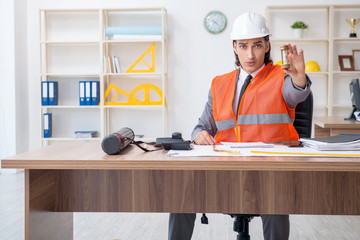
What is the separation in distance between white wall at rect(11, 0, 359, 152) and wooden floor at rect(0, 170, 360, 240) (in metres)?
1.97

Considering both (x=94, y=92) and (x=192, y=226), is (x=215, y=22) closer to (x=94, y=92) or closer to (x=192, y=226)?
(x=94, y=92)

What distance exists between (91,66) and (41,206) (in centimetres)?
384

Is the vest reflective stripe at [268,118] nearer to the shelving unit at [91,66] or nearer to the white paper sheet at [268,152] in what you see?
the white paper sheet at [268,152]

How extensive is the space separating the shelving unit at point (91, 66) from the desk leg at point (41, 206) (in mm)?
3398

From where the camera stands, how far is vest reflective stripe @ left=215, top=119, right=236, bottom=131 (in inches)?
79.9

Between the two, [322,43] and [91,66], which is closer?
[322,43]

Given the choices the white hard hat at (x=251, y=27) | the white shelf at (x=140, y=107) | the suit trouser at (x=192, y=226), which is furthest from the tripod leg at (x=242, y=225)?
the white shelf at (x=140, y=107)

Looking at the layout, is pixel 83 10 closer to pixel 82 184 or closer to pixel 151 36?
pixel 151 36

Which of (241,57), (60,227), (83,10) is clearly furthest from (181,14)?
(60,227)

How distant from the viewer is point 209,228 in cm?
286

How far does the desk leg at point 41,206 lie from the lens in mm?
1257

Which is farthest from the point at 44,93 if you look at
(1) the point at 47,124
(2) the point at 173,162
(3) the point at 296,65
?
(2) the point at 173,162

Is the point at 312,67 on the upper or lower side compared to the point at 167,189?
upper

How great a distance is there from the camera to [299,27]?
15.1ft
